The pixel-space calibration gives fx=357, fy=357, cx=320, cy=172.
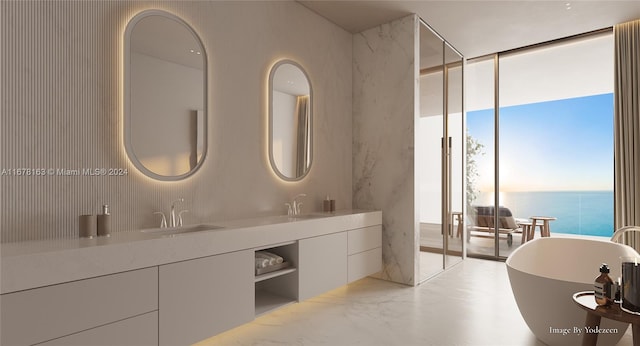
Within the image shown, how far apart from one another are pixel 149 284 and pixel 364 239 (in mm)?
2189

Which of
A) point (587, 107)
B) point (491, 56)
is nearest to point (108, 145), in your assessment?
point (491, 56)

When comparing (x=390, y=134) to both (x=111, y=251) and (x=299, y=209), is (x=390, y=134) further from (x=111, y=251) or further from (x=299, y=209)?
(x=111, y=251)

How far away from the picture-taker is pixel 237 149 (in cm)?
294

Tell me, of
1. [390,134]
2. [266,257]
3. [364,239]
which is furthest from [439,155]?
[266,257]

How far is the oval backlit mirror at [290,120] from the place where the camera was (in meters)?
3.28

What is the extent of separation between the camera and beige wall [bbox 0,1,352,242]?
6.17 ft

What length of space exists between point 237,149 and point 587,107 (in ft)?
20.6

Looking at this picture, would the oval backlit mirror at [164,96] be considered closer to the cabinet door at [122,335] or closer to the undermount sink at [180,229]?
the undermount sink at [180,229]

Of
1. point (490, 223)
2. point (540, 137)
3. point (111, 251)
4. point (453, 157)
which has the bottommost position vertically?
point (490, 223)

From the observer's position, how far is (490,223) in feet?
16.3

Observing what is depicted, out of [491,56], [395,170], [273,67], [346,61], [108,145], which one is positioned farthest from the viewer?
[491,56]

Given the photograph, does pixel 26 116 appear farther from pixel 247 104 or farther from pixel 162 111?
pixel 247 104

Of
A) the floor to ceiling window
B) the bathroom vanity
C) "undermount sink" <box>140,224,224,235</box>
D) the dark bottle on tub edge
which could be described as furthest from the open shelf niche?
the floor to ceiling window

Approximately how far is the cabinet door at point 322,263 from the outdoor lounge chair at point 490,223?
251 cm
